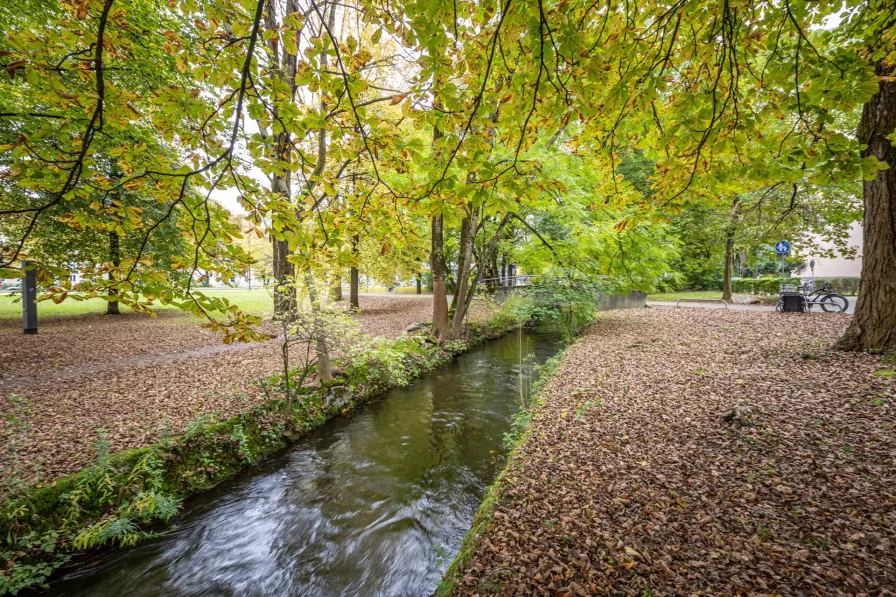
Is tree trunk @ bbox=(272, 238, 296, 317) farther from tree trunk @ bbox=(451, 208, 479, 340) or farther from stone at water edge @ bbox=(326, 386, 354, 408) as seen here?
tree trunk @ bbox=(451, 208, 479, 340)

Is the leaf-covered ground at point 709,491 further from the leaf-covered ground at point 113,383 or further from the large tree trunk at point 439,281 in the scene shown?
the large tree trunk at point 439,281

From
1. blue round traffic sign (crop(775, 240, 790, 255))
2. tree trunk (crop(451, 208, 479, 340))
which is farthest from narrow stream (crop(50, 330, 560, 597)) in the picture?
blue round traffic sign (crop(775, 240, 790, 255))

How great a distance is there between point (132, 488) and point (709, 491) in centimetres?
608

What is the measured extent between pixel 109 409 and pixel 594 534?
6.95 meters

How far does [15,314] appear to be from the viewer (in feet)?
45.2

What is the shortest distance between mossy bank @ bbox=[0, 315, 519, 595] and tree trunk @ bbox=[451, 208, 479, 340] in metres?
5.62

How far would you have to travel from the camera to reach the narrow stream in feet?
11.7

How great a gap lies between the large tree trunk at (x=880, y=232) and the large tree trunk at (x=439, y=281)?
8.50 metres

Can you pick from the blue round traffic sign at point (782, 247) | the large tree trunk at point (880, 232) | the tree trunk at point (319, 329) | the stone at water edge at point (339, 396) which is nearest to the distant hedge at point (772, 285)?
the blue round traffic sign at point (782, 247)

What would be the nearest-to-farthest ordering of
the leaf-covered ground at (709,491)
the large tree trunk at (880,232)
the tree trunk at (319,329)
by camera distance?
the leaf-covered ground at (709,491), the large tree trunk at (880,232), the tree trunk at (319,329)

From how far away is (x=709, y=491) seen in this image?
3.21 m

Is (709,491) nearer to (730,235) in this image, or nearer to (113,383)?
(113,383)

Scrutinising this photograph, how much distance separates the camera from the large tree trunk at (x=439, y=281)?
36.1 feet

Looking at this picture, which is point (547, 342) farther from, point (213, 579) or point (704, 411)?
point (213, 579)
